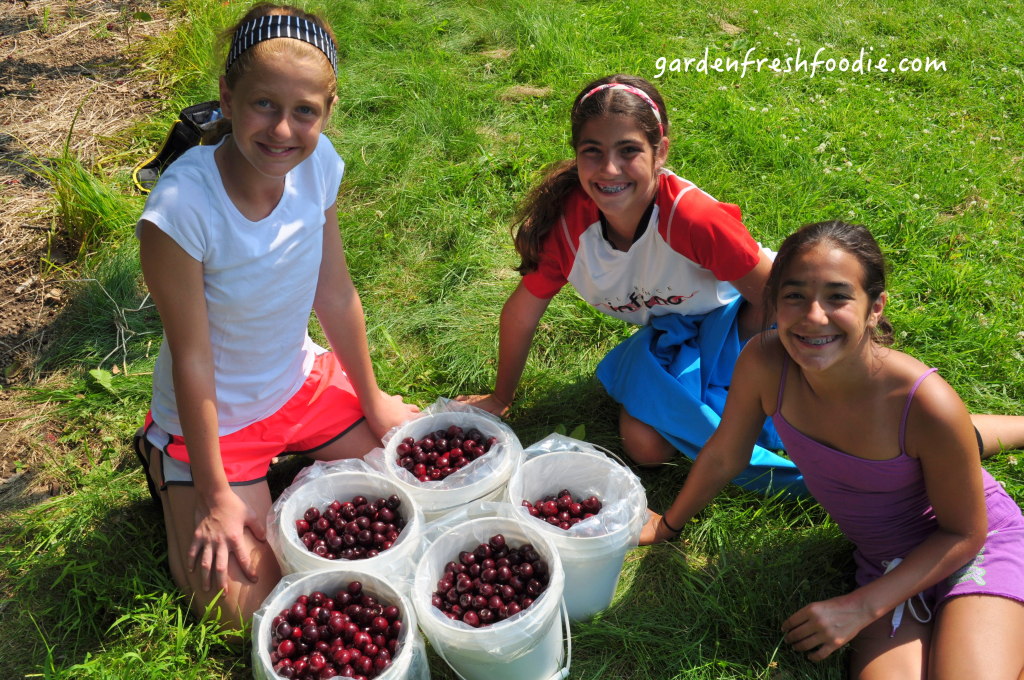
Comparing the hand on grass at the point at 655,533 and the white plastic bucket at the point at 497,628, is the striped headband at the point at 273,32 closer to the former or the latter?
the white plastic bucket at the point at 497,628

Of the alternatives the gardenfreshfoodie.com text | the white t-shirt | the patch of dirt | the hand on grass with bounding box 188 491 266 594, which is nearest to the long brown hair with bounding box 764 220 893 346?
the white t-shirt

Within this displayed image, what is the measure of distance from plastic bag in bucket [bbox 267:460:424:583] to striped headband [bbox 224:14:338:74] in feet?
4.55

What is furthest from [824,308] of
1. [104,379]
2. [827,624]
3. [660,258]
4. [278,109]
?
[104,379]

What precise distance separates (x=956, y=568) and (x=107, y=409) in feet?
10.9

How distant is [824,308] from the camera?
219 centimetres

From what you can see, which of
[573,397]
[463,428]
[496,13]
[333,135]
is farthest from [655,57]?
[463,428]

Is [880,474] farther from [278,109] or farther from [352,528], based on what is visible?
[278,109]

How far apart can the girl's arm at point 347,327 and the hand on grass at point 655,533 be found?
103 centimetres

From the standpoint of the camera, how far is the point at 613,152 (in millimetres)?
2693

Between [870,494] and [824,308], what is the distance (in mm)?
649

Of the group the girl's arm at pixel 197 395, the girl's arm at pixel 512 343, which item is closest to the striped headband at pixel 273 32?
the girl's arm at pixel 197 395

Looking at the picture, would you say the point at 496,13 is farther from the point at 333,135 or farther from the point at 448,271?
the point at 448,271

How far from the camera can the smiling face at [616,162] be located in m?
2.68

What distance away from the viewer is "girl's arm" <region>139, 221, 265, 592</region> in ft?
7.72
